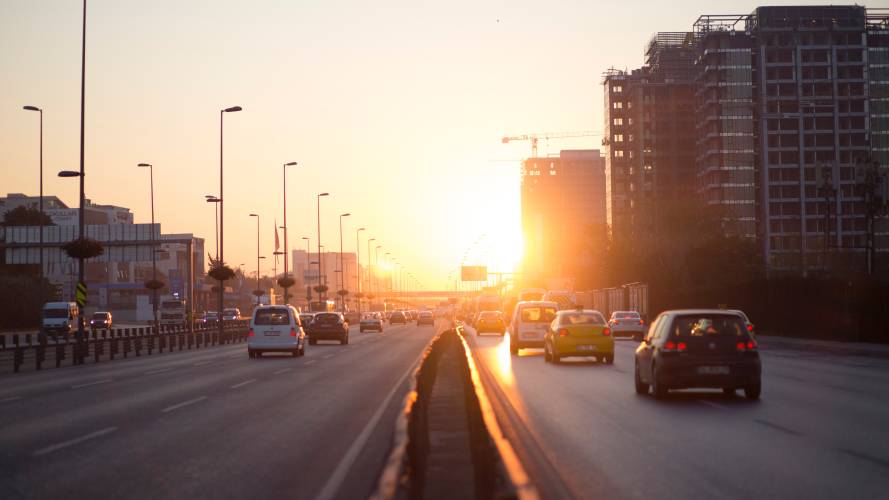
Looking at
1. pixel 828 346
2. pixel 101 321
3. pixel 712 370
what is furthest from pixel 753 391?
pixel 101 321

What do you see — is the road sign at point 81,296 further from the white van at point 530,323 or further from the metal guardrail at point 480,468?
the metal guardrail at point 480,468

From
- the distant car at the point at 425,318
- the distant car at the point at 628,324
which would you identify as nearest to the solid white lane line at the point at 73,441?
the distant car at the point at 628,324

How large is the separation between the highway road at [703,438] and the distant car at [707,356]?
0.36 meters

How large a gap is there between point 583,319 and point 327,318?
26517 millimetres

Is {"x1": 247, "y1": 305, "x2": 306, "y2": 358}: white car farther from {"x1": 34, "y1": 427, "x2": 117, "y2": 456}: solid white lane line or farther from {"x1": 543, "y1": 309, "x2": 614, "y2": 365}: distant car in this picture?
{"x1": 34, "y1": 427, "x2": 117, "y2": 456}: solid white lane line

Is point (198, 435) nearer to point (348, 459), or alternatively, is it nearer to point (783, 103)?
point (348, 459)

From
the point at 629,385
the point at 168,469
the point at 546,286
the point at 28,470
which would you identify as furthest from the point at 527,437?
the point at 546,286

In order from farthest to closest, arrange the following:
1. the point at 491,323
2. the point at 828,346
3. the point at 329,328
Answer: the point at 491,323
the point at 329,328
the point at 828,346

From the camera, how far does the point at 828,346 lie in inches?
1775

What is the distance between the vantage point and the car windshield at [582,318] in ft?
109

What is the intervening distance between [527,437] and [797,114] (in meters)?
152

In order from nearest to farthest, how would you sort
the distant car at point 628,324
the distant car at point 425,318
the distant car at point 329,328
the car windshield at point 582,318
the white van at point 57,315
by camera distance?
1. the car windshield at point 582,318
2. the distant car at point 329,328
3. the distant car at point 628,324
4. the white van at point 57,315
5. the distant car at point 425,318

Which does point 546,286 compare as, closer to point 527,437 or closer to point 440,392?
point 440,392

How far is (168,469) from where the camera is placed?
11.6 m
